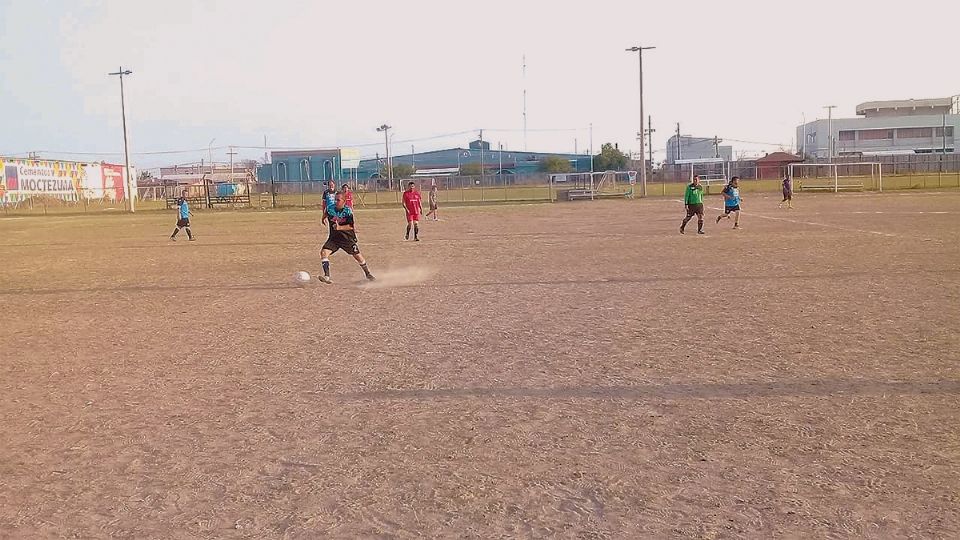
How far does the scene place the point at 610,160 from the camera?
430ft

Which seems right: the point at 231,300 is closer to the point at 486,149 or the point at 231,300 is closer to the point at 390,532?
the point at 390,532

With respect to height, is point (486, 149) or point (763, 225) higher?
point (486, 149)

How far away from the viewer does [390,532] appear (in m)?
4.07

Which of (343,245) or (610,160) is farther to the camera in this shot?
(610,160)

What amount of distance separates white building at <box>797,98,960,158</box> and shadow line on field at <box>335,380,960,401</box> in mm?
113490

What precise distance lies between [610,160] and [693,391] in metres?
127

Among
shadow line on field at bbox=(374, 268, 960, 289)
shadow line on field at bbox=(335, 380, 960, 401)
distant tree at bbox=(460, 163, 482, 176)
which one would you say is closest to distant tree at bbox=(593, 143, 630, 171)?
distant tree at bbox=(460, 163, 482, 176)

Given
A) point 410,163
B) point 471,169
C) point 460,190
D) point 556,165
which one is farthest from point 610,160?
point 460,190

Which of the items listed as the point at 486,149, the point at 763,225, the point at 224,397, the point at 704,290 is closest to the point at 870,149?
the point at 486,149

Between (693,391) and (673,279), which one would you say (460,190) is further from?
(693,391)

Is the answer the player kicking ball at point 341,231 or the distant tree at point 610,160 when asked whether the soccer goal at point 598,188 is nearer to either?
the player kicking ball at point 341,231

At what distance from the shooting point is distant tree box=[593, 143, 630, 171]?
131 meters

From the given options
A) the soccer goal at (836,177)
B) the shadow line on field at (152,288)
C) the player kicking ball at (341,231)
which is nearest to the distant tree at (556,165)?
the soccer goal at (836,177)

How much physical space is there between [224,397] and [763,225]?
23.5 m
